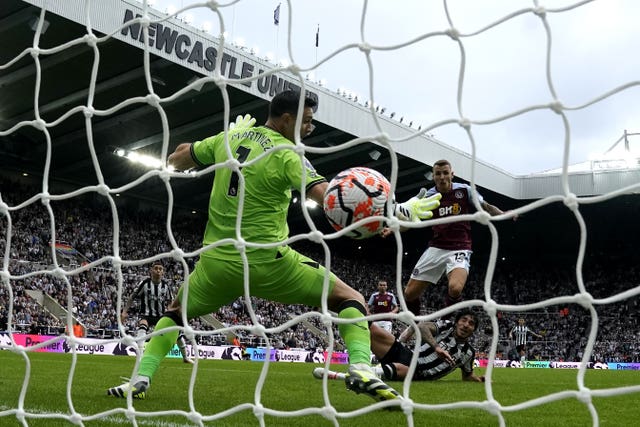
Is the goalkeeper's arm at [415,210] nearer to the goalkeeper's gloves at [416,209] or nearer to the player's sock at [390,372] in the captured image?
the goalkeeper's gloves at [416,209]

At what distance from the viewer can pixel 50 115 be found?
24.0 m

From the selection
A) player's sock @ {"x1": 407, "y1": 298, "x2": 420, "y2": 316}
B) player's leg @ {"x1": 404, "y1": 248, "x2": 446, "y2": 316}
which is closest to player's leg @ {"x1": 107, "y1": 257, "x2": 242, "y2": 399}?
player's leg @ {"x1": 404, "y1": 248, "x2": 446, "y2": 316}

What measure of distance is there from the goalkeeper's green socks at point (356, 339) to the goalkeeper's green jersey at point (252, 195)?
1.92ft

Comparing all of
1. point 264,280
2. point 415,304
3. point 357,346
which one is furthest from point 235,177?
point 415,304

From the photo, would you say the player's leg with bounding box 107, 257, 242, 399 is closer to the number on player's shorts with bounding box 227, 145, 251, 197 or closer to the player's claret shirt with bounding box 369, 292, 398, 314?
the number on player's shorts with bounding box 227, 145, 251, 197

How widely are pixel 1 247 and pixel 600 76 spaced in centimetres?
2354

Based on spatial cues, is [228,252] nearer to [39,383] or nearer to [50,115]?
[39,383]

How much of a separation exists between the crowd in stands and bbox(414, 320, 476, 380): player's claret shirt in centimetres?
800

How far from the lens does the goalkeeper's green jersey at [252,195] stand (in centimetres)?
424

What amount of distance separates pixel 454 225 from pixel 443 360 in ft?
5.32

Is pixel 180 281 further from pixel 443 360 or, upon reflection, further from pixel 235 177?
pixel 235 177

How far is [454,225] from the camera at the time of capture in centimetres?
841

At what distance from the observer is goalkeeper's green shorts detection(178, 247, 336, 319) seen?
4258 mm

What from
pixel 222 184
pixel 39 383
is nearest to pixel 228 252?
pixel 222 184
